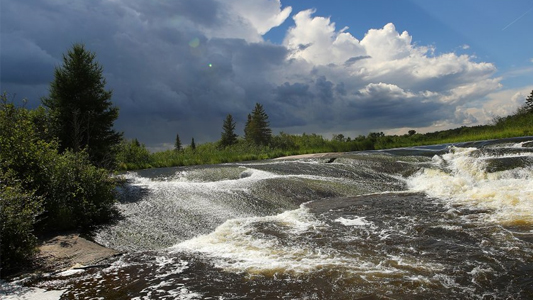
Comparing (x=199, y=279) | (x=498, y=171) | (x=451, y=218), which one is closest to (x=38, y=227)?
(x=199, y=279)

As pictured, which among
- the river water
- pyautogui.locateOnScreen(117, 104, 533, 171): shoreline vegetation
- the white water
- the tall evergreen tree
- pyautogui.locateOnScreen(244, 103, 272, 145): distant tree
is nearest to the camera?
the river water

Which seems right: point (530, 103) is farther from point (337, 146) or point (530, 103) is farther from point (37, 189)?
point (37, 189)

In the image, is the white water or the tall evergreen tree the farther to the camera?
the tall evergreen tree

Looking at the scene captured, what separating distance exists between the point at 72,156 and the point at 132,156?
15539 millimetres

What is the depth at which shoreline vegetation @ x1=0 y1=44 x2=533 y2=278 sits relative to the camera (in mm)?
6414

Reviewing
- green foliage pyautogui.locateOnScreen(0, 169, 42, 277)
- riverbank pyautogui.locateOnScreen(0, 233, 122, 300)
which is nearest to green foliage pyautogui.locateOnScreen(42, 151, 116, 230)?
riverbank pyautogui.locateOnScreen(0, 233, 122, 300)

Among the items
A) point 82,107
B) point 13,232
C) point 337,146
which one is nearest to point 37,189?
point 13,232

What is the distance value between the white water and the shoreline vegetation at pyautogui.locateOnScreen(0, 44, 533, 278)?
10.7 m

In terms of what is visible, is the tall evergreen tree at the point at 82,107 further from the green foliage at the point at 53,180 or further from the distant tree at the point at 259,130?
the distant tree at the point at 259,130

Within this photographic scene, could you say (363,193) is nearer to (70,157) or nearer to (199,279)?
(199,279)

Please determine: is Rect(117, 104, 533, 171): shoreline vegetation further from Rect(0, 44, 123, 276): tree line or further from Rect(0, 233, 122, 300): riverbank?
Rect(0, 233, 122, 300): riverbank

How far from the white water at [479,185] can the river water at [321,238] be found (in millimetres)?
53

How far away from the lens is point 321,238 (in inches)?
289

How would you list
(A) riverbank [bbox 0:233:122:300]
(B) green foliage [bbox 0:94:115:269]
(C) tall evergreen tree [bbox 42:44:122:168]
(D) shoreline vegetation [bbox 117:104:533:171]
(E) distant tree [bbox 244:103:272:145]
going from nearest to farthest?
(A) riverbank [bbox 0:233:122:300] → (B) green foliage [bbox 0:94:115:269] → (C) tall evergreen tree [bbox 42:44:122:168] → (D) shoreline vegetation [bbox 117:104:533:171] → (E) distant tree [bbox 244:103:272:145]
